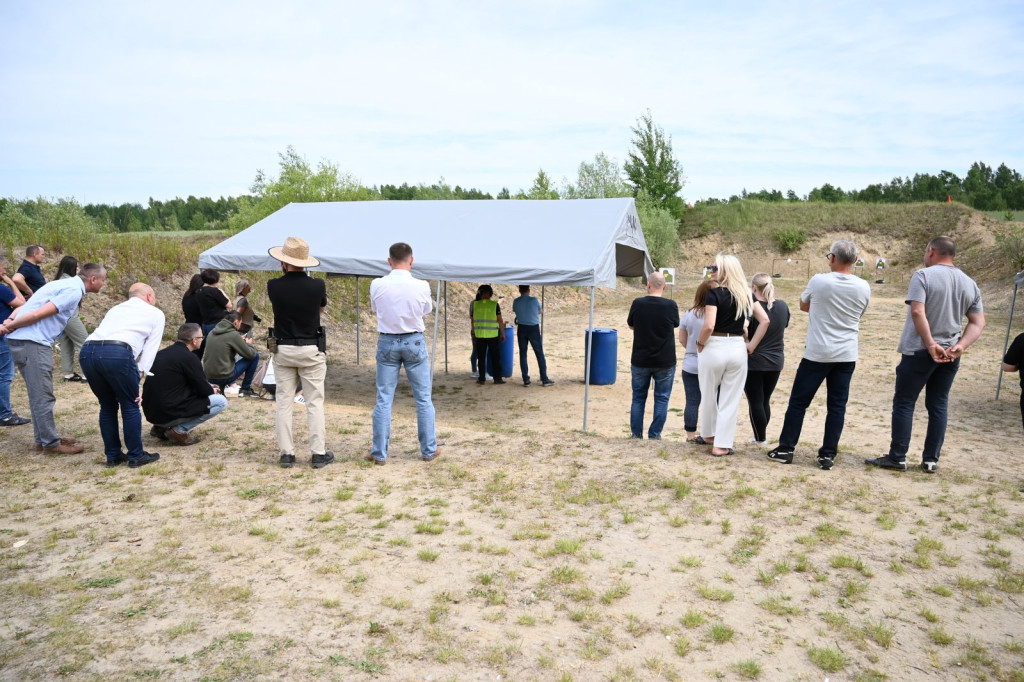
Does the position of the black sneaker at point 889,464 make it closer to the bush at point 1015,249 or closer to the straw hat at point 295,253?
the straw hat at point 295,253

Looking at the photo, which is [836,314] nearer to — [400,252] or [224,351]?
[400,252]

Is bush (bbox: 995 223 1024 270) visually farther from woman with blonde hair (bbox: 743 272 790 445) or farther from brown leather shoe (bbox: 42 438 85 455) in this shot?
brown leather shoe (bbox: 42 438 85 455)

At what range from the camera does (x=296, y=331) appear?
510cm

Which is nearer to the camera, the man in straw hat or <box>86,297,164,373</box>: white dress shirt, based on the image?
<box>86,297,164,373</box>: white dress shirt

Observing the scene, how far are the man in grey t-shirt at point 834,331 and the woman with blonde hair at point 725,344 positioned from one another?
429mm

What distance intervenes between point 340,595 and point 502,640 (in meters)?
0.90

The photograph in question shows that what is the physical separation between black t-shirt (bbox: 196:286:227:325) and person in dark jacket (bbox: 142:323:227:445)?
2241mm

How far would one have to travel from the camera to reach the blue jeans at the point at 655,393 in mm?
6285

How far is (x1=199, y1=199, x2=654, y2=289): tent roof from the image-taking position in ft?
24.5

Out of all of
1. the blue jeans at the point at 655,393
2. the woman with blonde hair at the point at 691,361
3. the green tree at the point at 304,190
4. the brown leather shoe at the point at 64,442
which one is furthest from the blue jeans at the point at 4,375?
the green tree at the point at 304,190

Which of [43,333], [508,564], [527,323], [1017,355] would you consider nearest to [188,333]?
[43,333]

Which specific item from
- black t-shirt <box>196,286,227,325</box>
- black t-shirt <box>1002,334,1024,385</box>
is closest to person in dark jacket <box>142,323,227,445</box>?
black t-shirt <box>196,286,227,325</box>

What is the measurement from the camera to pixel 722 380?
5.39 m

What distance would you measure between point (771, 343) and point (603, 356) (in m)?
3.97
